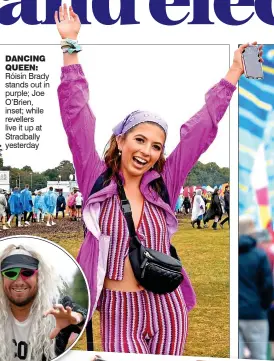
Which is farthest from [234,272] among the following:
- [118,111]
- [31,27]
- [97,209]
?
[31,27]

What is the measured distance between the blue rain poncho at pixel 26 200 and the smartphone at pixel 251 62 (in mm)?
1350

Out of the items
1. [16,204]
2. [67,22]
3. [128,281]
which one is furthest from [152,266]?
[67,22]

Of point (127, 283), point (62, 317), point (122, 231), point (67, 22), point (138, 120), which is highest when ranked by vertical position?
point (67, 22)

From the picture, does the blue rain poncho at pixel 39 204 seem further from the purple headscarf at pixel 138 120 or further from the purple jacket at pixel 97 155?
the purple headscarf at pixel 138 120

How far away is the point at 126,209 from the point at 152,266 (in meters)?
0.34

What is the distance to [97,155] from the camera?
3574 millimetres

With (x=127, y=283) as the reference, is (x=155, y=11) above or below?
above

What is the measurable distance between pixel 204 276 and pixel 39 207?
0.98m

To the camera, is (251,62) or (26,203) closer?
(251,62)

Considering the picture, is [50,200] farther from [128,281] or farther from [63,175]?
[128,281]

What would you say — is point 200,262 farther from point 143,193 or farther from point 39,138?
point 39,138

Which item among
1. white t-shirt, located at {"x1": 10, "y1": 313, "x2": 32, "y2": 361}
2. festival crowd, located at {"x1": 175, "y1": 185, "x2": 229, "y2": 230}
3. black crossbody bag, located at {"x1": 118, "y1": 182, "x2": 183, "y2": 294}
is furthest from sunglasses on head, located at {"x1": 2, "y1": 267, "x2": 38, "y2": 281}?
festival crowd, located at {"x1": 175, "y1": 185, "x2": 229, "y2": 230}

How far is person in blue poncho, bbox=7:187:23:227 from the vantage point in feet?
11.8

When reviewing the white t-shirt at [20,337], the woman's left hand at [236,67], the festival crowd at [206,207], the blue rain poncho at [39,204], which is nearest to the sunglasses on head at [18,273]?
the white t-shirt at [20,337]
